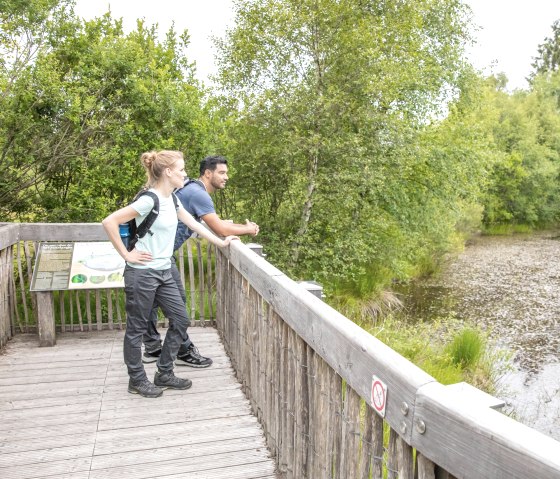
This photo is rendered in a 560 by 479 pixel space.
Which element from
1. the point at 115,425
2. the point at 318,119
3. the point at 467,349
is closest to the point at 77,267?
the point at 115,425

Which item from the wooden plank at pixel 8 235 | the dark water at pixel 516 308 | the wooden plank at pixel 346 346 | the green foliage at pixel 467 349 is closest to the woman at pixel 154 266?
the wooden plank at pixel 346 346

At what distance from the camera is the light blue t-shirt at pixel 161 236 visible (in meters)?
3.66

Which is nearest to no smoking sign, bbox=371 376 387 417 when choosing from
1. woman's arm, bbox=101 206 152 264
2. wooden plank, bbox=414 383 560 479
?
wooden plank, bbox=414 383 560 479

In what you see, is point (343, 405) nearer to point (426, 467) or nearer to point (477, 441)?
point (426, 467)

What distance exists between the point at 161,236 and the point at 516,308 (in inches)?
496

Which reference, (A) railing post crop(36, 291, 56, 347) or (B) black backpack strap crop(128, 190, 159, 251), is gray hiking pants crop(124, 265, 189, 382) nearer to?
(B) black backpack strap crop(128, 190, 159, 251)

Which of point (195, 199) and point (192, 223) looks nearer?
point (192, 223)

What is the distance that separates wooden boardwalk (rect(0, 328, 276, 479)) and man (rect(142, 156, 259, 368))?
4.5 inches

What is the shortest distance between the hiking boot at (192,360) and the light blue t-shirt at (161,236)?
1198mm

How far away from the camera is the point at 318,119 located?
39.1 feet

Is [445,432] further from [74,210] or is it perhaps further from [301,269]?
[301,269]

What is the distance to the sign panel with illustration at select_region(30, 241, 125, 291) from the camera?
16.5 ft

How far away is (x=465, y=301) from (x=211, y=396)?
12198 millimetres

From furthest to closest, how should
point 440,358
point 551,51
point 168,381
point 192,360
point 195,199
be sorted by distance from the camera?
point 551,51
point 440,358
point 192,360
point 195,199
point 168,381
